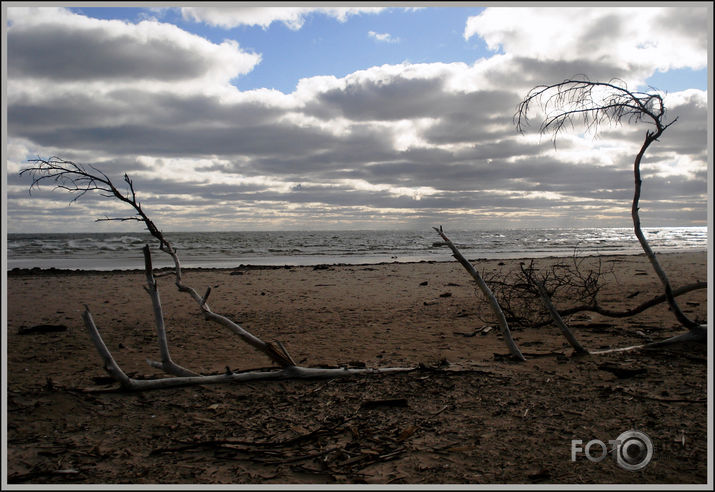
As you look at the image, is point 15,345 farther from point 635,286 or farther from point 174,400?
point 635,286

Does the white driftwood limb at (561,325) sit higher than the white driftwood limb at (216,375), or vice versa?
the white driftwood limb at (561,325)

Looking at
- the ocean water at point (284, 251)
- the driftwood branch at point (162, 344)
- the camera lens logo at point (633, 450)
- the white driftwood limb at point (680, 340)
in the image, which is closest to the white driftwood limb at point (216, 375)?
the driftwood branch at point (162, 344)

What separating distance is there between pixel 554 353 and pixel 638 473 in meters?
2.59

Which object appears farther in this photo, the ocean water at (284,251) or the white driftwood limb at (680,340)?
the ocean water at (284,251)

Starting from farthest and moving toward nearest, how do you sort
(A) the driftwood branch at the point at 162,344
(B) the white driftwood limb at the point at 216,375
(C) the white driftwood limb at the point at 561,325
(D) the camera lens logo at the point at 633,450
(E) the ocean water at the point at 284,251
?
(E) the ocean water at the point at 284,251
(C) the white driftwood limb at the point at 561,325
(A) the driftwood branch at the point at 162,344
(B) the white driftwood limb at the point at 216,375
(D) the camera lens logo at the point at 633,450

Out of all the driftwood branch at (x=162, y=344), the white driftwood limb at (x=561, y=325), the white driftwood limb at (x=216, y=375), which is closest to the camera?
the white driftwood limb at (x=216, y=375)

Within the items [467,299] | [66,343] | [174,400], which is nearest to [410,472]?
[174,400]

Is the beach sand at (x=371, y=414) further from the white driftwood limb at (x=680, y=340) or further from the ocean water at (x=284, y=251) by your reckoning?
the ocean water at (x=284, y=251)

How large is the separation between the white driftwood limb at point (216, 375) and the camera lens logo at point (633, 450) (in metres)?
2.11

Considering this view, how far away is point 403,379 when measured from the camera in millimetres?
4730

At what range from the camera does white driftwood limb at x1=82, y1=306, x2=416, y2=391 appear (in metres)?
4.46

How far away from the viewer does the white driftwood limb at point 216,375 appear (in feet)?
14.6

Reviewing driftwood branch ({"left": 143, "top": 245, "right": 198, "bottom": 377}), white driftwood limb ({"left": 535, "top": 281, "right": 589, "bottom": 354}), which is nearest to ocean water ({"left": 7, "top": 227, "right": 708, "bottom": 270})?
white driftwood limb ({"left": 535, "top": 281, "right": 589, "bottom": 354})

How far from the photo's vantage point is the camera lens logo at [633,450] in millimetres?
3129
